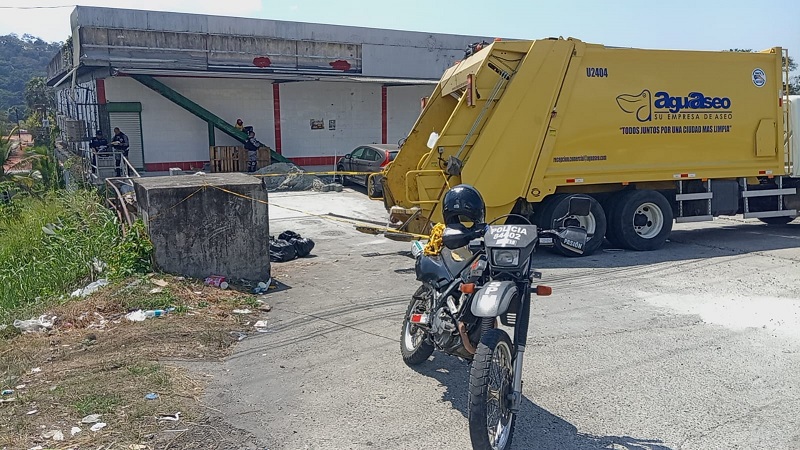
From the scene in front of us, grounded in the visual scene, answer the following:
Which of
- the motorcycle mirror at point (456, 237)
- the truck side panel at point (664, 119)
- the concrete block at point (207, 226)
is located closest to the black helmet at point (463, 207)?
the motorcycle mirror at point (456, 237)

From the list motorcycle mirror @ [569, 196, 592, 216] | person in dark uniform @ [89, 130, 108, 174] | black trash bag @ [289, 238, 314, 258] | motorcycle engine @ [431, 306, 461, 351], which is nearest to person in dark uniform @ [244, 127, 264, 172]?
person in dark uniform @ [89, 130, 108, 174]

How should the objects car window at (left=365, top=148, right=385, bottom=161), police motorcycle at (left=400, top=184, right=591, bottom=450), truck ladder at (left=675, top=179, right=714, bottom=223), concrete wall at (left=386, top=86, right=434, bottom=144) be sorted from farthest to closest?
1. concrete wall at (left=386, top=86, right=434, bottom=144)
2. car window at (left=365, top=148, right=385, bottom=161)
3. truck ladder at (left=675, top=179, right=714, bottom=223)
4. police motorcycle at (left=400, top=184, right=591, bottom=450)

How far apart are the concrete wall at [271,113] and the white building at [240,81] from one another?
0.11ft

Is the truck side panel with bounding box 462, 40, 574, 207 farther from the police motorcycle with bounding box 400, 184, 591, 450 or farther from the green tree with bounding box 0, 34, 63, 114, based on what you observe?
the green tree with bounding box 0, 34, 63, 114

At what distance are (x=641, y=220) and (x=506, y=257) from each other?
25.3 ft

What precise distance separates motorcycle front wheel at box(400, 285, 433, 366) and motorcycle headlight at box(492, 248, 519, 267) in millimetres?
990

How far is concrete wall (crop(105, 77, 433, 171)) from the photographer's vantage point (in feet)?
74.8

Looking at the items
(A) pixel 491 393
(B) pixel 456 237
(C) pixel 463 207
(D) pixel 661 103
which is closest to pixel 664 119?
(D) pixel 661 103

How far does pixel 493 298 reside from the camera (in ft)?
14.1

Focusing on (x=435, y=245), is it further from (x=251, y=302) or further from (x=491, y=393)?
(x=251, y=302)

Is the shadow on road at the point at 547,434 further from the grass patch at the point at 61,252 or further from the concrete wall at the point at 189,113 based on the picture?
the concrete wall at the point at 189,113

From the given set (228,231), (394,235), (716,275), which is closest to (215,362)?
(228,231)

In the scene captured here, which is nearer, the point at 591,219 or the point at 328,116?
the point at 591,219

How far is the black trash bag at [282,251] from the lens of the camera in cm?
1054
